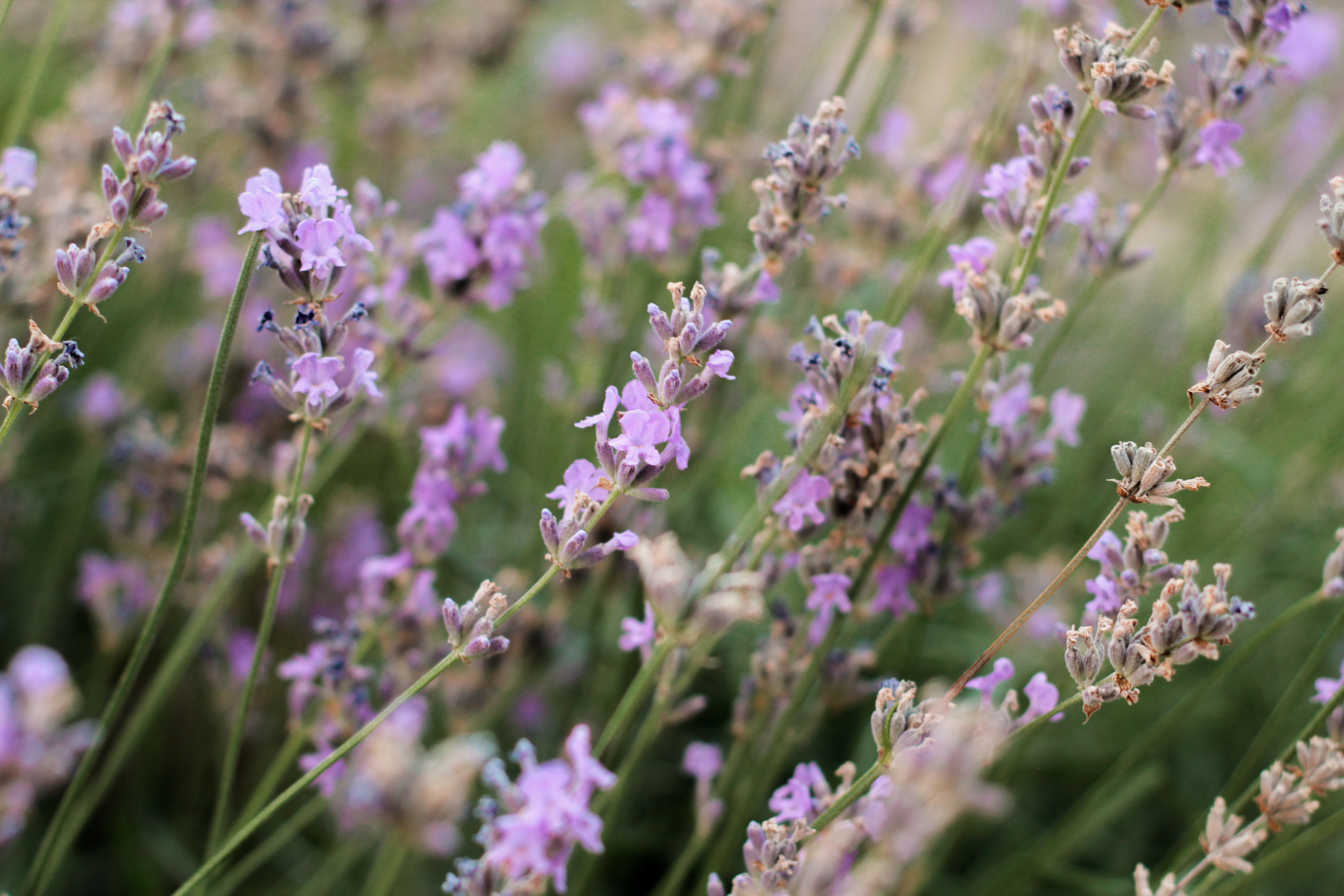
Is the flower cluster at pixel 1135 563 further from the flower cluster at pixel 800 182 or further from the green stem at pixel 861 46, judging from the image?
the green stem at pixel 861 46

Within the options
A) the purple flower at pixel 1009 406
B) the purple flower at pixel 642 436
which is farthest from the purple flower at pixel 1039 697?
the purple flower at pixel 642 436

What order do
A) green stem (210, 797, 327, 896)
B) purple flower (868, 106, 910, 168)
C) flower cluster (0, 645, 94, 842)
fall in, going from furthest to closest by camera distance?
purple flower (868, 106, 910, 168), green stem (210, 797, 327, 896), flower cluster (0, 645, 94, 842)

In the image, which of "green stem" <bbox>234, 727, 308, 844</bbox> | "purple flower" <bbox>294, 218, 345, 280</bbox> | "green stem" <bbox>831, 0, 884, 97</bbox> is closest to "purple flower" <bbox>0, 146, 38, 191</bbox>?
"purple flower" <bbox>294, 218, 345, 280</bbox>

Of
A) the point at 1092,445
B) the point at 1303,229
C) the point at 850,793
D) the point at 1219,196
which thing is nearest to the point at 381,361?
the point at 850,793

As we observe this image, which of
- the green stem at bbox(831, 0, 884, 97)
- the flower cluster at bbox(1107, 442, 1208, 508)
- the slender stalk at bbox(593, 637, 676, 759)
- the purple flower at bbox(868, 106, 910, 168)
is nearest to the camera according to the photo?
the slender stalk at bbox(593, 637, 676, 759)

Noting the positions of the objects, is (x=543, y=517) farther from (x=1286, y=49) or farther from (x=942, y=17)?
(x=942, y=17)

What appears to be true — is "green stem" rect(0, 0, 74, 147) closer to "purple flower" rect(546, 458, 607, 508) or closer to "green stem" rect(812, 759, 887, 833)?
"purple flower" rect(546, 458, 607, 508)

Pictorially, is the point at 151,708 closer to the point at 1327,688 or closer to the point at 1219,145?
the point at 1327,688
